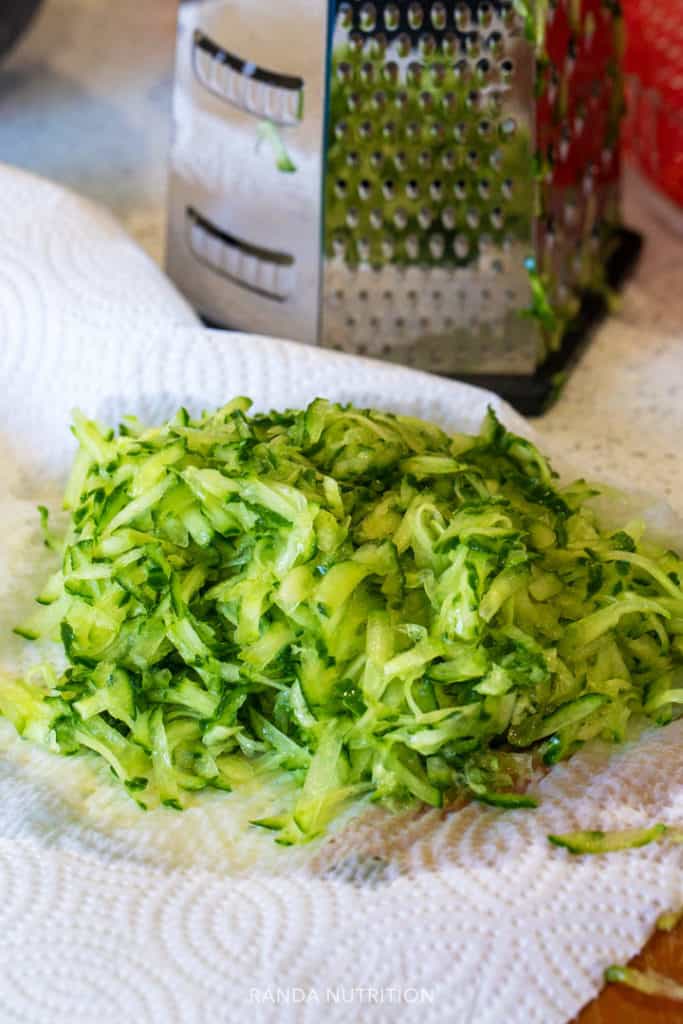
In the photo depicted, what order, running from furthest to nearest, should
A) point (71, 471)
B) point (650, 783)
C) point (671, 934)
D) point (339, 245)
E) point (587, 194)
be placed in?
point (587, 194), point (339, 245), point (71, 471), point (650, 783), point (671, 934)

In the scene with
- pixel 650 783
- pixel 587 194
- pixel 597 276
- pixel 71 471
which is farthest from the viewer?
pixel 597 276

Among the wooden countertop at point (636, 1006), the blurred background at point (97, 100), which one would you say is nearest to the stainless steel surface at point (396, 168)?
the blurred background at point (97, 100)

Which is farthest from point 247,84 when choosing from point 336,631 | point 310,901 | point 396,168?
point 310,901

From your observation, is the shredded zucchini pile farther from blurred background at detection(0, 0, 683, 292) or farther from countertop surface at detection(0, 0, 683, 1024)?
blurred background at detection(0, 0, 683, 292)

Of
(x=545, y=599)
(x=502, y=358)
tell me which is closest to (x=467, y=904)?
(x=545, y=599)

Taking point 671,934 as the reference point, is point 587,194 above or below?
above

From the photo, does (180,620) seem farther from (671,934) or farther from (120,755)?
(671,934)

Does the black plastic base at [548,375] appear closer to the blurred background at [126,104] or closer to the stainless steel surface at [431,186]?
the stainless steel surface at [431,186]

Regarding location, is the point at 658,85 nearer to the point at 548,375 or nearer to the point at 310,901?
the point at 548,375
